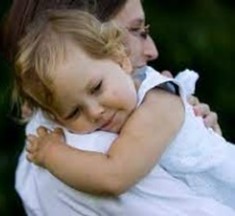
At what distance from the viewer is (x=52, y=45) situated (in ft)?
13.5

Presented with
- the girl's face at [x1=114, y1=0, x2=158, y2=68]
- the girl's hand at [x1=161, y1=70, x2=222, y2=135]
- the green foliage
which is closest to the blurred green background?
the green foliage

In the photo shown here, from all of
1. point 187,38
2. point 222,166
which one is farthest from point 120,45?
point 187,38

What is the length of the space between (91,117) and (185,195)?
0.31 metres

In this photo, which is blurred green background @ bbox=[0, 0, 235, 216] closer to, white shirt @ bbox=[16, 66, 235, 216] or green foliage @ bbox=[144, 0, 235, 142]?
green foliage @ bbox=[144, 0, 235, 142]

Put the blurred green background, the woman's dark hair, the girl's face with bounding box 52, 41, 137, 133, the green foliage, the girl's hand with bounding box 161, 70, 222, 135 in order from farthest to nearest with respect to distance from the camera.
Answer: the green foliage → the blurred green background → the girl's hand with bounding box 161, 70, 222, 135 → the woman's dark hair → the girl's face with bounding box 52, 41, 137, 133

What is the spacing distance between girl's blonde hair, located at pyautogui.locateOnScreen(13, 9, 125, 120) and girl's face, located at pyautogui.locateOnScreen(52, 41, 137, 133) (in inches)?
0.8

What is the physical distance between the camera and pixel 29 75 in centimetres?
412

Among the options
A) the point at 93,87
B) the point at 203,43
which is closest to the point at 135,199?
the point at 93,87

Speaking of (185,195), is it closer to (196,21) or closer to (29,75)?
(29,75)

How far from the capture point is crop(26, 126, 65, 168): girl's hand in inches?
165

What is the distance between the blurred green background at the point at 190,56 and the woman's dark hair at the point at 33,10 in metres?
1.93

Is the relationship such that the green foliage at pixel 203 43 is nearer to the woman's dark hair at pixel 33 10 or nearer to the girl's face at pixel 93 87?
the woman's dark hair at pixel 33 10

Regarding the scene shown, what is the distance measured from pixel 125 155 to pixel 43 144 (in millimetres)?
234

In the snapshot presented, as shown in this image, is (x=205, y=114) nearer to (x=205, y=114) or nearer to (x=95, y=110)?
(x=205, y=114)
